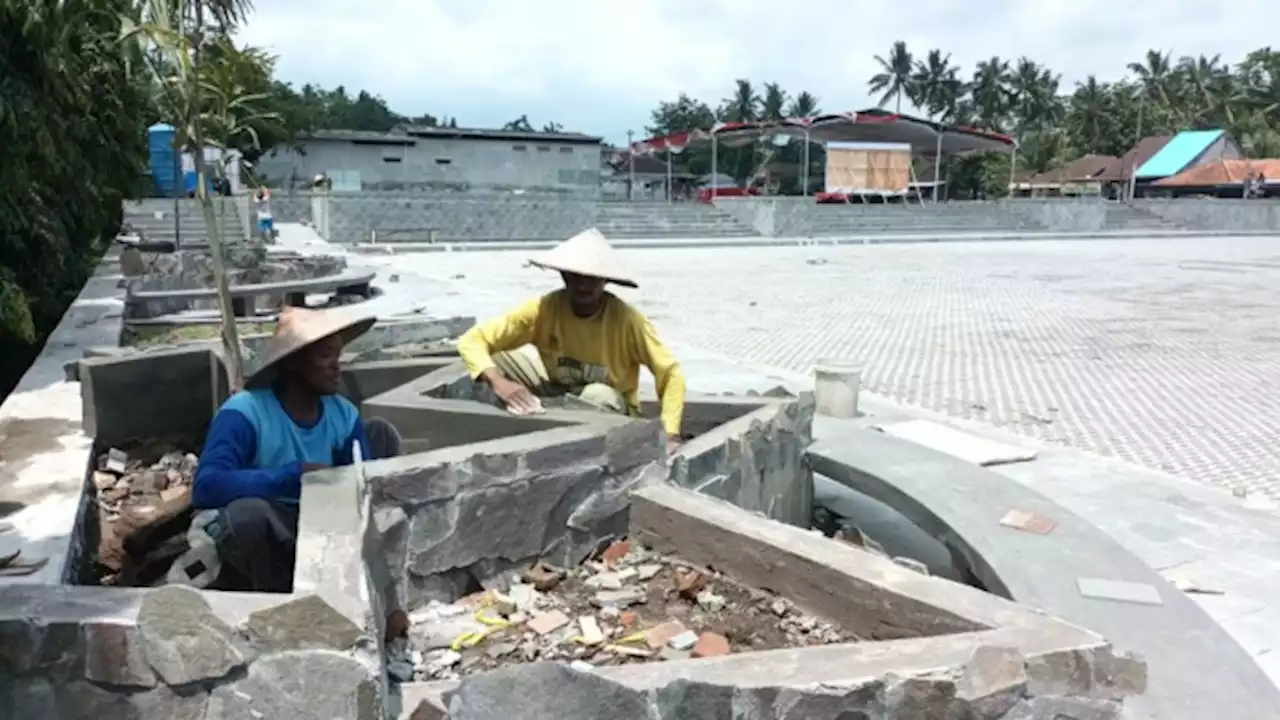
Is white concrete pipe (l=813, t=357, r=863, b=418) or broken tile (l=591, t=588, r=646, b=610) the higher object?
white concrete pipe (l=813, t=357, r=863, b=418)

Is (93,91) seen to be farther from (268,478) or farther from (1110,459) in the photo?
(1110,459)

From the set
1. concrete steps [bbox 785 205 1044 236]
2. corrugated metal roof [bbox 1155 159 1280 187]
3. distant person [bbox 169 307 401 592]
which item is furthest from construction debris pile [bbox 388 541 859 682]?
corrugated metal roof [bbox 1155 159 1280 187]

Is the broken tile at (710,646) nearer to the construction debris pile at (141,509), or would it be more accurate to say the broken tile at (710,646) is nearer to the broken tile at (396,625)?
the broken tile at (396,625)

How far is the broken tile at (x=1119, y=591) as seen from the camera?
3658 mm

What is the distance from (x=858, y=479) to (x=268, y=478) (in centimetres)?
301

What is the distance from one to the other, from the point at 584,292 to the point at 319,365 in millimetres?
1410

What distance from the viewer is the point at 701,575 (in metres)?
3.62

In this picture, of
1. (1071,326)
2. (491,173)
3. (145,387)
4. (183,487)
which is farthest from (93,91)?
(491,173)

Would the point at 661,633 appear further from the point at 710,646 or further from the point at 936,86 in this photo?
the point at 936,86

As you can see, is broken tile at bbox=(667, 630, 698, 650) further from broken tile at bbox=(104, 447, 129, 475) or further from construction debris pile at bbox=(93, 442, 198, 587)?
broken tile at bbox=(104, 447, 129, 475)

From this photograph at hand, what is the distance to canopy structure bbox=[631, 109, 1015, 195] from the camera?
1403 inches

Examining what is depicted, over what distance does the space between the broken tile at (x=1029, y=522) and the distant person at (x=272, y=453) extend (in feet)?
8.70

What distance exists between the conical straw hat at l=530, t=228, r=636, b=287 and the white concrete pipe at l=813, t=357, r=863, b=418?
2.94 meters

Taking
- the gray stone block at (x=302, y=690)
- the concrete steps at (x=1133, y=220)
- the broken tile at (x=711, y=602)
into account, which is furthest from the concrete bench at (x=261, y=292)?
the concrete steps at (x=1133, y=220)
